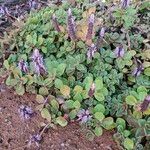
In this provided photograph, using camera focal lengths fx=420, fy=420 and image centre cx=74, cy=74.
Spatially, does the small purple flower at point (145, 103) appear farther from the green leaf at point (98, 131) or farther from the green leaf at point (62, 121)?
the green leaf at point (62, 121)

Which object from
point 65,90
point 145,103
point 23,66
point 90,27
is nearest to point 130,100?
point 145,103

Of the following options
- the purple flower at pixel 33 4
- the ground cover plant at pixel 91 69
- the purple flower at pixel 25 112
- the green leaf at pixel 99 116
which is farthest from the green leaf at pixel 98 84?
the purple flower at pixel 33 4

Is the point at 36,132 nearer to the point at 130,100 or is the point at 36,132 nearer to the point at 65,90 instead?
the point at 65,90

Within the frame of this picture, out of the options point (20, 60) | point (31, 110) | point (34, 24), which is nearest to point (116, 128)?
point (31, 110)

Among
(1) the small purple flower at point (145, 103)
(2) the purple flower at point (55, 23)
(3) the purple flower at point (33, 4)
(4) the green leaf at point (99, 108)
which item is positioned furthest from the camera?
(3) the purple flower at point (33, 4)

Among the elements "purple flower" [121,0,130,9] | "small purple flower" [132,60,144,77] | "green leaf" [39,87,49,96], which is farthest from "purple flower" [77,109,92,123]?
"purple flower" [121,0,130,9]

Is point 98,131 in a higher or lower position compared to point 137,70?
lower

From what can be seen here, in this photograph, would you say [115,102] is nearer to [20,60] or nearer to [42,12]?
[20,60]

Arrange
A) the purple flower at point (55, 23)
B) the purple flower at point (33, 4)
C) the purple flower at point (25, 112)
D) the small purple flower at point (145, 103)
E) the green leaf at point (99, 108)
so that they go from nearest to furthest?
the small purple flower at point (145, 103)
the green leaf at point (99, 108)
the purple flower at point (25, 112)
the purple flower at point (55, 23)
the purple flower at point (33, 4)

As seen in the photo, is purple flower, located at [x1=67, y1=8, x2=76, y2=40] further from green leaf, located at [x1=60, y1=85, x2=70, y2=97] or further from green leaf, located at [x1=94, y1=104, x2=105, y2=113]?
green leaf, located at [x1=94, y1=104, x2=105, y2=113]
